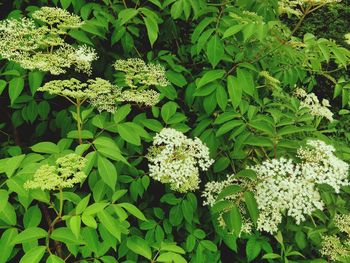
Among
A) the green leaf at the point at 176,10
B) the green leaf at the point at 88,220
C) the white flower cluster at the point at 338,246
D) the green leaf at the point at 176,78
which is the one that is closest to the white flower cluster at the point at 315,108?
the white flower cluster at the point at 338,246

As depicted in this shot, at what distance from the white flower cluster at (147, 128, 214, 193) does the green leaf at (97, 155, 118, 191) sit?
32 centimetres

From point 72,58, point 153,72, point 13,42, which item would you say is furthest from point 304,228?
point 13,42

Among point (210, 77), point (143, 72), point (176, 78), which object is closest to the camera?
point (210, 77)

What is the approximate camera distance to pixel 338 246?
8.57ft

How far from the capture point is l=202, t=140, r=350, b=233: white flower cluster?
1942mm

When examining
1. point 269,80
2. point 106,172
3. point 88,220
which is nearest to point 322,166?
point 269,80

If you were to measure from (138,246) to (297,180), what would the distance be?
88cm

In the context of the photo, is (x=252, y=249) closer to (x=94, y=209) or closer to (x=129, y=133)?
(x=129, y=133)

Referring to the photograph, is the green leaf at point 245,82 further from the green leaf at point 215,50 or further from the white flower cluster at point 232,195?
the white flower cluster at point 232,195

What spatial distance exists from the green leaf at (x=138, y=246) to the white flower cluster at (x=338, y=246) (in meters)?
1.27

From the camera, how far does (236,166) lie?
8.54 ft

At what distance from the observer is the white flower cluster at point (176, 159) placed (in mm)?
2068

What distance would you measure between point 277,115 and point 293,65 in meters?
0.88

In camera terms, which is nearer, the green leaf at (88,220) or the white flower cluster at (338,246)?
the green leaf at (88,220)
